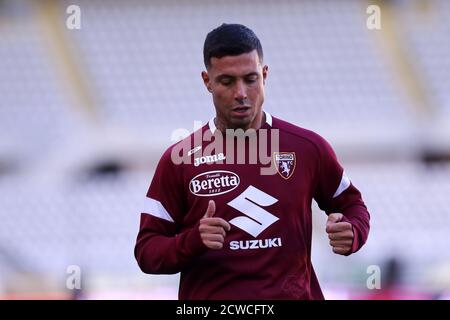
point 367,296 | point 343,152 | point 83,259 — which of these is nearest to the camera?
point 367,296

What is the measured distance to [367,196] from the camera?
5.84 metres

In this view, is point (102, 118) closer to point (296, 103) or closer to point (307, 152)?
point (296, 103)

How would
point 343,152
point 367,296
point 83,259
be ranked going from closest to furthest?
point 367,296, point 83,259, point 343,152

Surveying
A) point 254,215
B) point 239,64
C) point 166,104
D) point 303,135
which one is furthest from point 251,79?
point 166,104

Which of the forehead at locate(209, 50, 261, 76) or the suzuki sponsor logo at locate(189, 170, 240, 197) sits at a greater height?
the forehead at locate(209, 50, 261, 76)

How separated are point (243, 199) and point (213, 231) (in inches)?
7.7

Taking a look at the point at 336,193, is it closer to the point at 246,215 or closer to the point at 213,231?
the point at 246,215

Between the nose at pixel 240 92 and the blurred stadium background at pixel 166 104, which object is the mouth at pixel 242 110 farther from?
the blurred stadium background at pixel 166 104

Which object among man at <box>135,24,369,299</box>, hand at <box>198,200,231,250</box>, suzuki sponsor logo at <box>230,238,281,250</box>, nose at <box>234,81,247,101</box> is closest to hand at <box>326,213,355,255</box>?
man at <box>135,24,369,299</box>

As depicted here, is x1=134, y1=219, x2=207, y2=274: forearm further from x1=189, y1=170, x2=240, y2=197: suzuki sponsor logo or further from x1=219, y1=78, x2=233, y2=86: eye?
x1=219, y1=78, x2=233, y2=86: eye

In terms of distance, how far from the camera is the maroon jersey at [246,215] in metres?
2.02

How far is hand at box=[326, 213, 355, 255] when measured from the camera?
1.96 m

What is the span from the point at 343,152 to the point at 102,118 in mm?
1636

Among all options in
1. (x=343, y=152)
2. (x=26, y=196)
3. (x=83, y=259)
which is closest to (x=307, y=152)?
(x=83, y=259)
